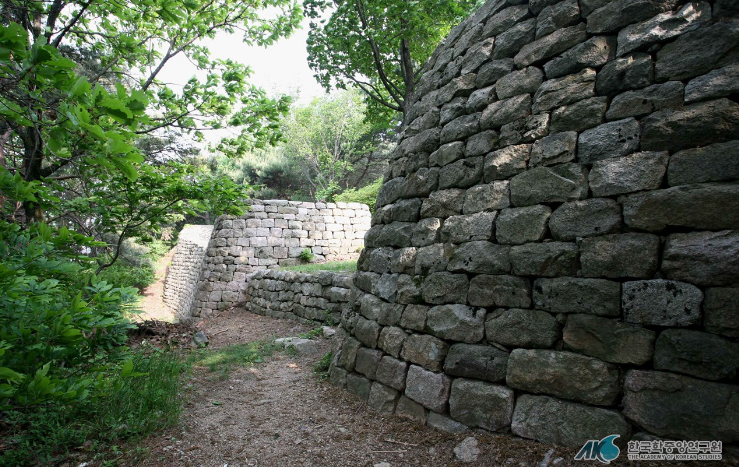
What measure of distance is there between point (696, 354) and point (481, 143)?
1.93m

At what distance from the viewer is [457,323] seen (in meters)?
2.94

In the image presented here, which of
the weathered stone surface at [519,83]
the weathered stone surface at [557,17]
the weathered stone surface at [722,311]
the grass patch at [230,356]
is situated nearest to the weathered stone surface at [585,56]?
the weathered stone surface at [519,83]

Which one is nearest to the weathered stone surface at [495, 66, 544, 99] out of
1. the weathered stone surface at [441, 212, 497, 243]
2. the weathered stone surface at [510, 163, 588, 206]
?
the weathered stone surface at [510, 163, 588, 206]

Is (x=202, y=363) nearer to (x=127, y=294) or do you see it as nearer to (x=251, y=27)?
(x=127, y=294)

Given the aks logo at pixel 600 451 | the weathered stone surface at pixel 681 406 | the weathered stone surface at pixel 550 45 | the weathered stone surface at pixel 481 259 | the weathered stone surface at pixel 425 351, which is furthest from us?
the weathered stone surface at pixel 425 351

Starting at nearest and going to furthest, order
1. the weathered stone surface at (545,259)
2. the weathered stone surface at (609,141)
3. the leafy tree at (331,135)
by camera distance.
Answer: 1. the weathered stone surface at (609,141)
2. the weathered stone surface at (545,259)
3. the leafy tree at (331,135)

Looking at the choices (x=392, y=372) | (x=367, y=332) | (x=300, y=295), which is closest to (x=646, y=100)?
(x=392, y=372)

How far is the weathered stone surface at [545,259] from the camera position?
2.46 m

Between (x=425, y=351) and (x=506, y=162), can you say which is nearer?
(x=506, y=162)

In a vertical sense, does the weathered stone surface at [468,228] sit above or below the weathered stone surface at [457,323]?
above

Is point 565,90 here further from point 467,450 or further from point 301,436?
point 301,436

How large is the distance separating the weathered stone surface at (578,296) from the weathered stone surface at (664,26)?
1.46 meters

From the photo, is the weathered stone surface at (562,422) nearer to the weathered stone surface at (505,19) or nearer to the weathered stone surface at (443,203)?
the weathered stone surface at (443,203)

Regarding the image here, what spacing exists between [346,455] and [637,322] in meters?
2.10
